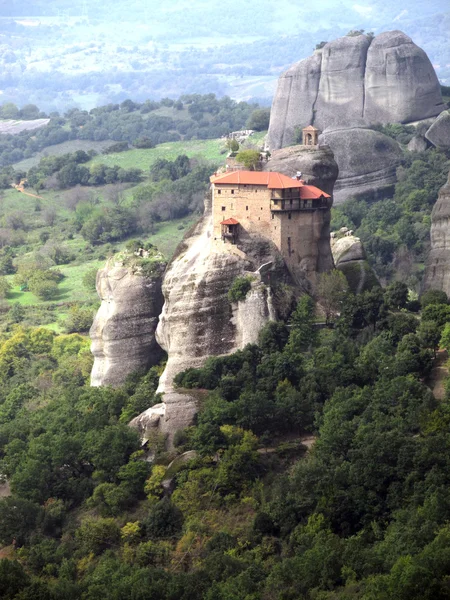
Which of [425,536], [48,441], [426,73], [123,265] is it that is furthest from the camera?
[426,73]

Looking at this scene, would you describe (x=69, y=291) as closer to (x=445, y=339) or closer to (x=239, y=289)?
(x=239, y=289)

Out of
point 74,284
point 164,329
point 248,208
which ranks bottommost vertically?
point 74,284

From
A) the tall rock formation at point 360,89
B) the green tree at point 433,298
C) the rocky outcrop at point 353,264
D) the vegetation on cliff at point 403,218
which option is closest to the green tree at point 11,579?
the rocky outcrop at point 353,264

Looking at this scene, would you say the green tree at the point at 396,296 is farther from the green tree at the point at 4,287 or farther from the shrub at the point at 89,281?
the green tree at the point at 4,287

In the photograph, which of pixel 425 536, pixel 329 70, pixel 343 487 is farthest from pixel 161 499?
pixel 329 70

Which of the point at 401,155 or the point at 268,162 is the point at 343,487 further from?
the point at 401,155

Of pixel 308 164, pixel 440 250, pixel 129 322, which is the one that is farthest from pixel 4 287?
pixel 440 250

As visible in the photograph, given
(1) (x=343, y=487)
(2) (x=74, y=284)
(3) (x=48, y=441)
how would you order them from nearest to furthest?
(1) (x=343, y=487), (3) (x=48, y=441), (2) (x=74, y=284)

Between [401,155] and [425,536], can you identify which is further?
[401,155]
